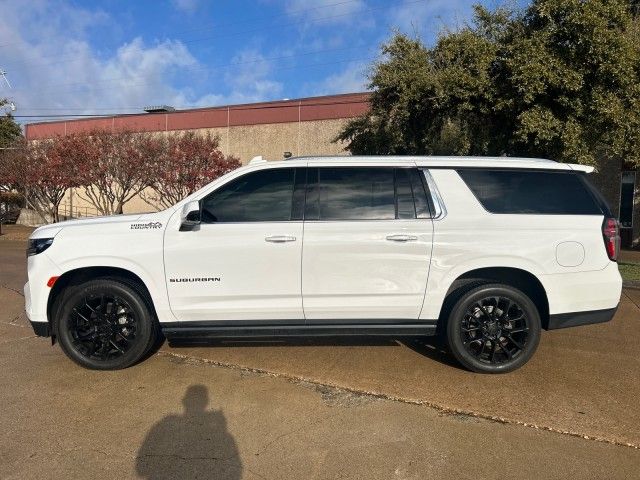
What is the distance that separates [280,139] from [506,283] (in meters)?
22.7

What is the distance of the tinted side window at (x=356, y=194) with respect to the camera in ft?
14.8

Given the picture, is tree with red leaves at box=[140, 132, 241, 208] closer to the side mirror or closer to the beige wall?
the beige wall

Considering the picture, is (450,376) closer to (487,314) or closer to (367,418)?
(487,314)

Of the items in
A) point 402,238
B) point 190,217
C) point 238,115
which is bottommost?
point 402,238

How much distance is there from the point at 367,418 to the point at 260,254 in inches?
61.4

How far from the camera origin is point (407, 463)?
320cm

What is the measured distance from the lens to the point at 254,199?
4570 mm

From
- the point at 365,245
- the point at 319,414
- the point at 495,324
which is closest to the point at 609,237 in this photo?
the point at 495,324

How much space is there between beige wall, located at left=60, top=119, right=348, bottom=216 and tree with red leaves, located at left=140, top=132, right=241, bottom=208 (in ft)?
16.3

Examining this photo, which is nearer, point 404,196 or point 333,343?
point 404,196

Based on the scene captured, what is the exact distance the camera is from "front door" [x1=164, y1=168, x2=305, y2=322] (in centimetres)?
441

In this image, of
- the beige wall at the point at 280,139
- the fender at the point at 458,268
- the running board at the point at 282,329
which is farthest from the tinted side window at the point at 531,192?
the beige wall at the point at 280,139

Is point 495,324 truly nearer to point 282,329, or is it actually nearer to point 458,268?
point 458,268

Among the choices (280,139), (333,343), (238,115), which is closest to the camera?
(333,343)
